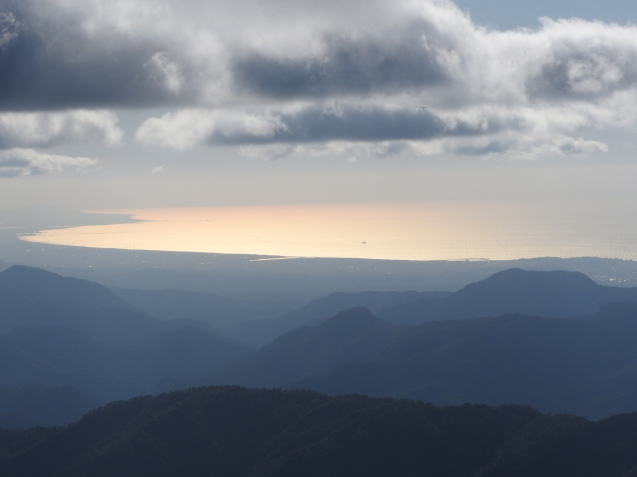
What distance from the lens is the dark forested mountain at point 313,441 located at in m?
94.6

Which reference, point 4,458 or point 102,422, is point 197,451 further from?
point 4,458

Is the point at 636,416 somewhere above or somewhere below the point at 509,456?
above

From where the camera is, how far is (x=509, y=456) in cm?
9500

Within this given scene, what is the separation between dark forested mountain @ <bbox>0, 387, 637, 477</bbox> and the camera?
310 feet

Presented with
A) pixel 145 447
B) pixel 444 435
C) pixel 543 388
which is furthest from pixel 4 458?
pixel 543 388

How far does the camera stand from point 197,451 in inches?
4338

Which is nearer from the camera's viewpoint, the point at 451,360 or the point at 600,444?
the point at 600,444

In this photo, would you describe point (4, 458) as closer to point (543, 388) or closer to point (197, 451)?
point (197, 451)

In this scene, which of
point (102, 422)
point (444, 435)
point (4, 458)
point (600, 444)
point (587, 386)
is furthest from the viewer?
point (587, 386)

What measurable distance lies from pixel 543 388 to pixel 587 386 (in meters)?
12.5

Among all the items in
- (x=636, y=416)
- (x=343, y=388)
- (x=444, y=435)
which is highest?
(x=636, y=416)

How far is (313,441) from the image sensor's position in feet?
354

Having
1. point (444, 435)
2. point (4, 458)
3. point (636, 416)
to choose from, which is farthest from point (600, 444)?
point (4, 458)

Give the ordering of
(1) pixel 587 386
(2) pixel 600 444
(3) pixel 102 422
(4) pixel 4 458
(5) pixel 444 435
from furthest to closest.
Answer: (1) pixel 587 386 → (3) pixel 102 422 → (4) pixel 4 458 → (5) pixel 444 435 → (2) pixel 600 444
